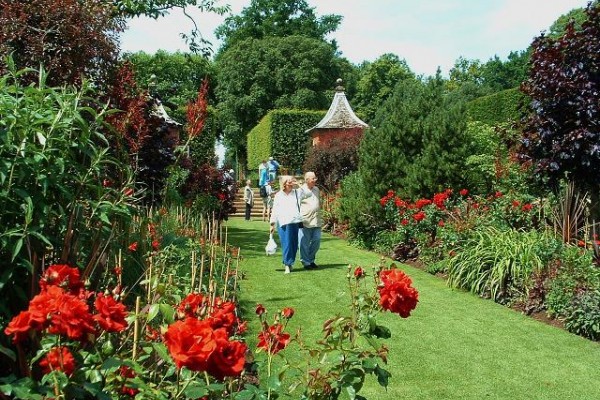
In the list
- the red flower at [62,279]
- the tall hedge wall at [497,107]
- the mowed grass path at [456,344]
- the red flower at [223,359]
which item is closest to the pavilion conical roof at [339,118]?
the tall hedge wall at [497,107]

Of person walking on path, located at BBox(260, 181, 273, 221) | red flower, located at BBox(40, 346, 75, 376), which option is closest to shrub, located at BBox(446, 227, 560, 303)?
red flower, located at BBox(40, 346, 75, 376)

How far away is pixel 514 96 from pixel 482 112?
1.61 m

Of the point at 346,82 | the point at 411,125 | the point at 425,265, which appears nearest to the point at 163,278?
the point at 425,265

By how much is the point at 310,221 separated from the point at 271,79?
33.2m

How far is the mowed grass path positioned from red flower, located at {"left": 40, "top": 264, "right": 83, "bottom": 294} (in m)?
1.49

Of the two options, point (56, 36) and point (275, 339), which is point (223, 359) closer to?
point (275, 339)

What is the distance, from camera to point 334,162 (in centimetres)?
1973

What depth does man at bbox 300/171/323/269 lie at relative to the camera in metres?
10.2

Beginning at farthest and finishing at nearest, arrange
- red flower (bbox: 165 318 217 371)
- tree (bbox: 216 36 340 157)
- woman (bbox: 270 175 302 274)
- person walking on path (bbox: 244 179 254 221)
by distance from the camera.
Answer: tree (bbox: 216 36 340 157)
person walking on path (bbox: 244 179 254 221)
woman (bbox: 270 175 302 274)
red flower (bbox: 165 318 217 371)

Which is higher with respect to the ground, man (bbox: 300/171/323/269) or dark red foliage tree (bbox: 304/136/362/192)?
dark red foliage tree (bbox: 304/136/362/192)

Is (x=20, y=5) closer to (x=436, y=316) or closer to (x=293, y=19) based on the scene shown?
(x=436, y=316)

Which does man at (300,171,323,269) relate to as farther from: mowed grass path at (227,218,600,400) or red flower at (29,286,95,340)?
red flower at (29,286,95,340)

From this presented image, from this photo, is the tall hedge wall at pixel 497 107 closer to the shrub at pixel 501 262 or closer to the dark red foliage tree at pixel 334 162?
the dark red foliage tree at pixel 334 162

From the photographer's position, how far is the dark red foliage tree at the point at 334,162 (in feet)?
64.1
